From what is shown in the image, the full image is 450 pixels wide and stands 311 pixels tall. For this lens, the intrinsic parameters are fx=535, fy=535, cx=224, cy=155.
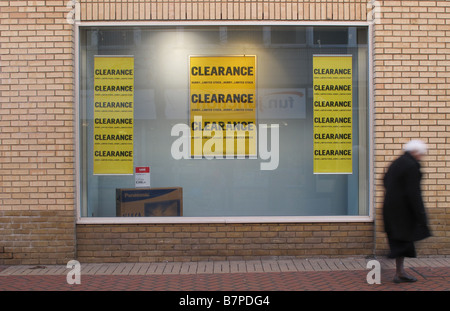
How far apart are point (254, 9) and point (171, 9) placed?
A: 125 centimetres

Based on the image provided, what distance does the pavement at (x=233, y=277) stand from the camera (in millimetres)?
6461

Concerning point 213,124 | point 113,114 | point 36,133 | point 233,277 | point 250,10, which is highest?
point 250,10

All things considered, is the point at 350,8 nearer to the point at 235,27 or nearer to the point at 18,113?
the point at 235,27

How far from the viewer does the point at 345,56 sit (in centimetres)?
836

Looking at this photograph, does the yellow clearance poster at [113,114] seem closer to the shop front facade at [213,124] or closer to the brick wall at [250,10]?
the shop front facade at [213,124]

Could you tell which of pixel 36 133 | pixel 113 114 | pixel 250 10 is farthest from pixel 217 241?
pixel 250 10

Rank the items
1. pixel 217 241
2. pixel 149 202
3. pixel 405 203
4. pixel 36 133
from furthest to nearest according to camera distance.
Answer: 1. pixel 149 202
2. pixel 217 241
3. pixel 36 133
4. pixel 405 203

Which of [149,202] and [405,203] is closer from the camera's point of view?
[405,203]

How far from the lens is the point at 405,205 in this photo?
6277mm

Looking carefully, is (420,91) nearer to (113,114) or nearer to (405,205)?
(405,205)

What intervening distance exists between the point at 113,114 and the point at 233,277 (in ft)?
10.4

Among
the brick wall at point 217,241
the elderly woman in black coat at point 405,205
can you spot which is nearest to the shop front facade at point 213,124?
the brick wall at point 217,241

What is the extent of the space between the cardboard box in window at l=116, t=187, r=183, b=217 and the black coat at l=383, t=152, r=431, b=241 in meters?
3.31

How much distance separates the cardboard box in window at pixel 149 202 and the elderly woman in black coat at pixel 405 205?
10.8ft
